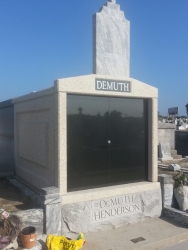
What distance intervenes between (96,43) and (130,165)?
274cm

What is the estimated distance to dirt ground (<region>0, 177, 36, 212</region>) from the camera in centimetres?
521

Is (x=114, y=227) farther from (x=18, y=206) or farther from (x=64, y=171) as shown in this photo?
(x=18, y=206)

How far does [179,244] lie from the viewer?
5.00m

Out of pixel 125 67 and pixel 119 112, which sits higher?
pixel 125 67

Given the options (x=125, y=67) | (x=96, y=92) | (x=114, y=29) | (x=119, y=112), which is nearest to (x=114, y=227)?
(x=119, y=112)

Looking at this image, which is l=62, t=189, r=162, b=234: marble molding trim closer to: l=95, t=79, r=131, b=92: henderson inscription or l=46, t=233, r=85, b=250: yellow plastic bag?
l=46, t=233, r=85, b=250: yellow plastic bag

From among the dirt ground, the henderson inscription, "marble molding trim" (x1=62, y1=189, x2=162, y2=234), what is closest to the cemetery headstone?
"marble molding trim" (x1=62, y1=189, x2=162, y2=234)

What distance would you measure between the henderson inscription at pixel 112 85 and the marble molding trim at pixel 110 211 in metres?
2.22

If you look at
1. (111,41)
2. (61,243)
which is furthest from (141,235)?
(111,41)

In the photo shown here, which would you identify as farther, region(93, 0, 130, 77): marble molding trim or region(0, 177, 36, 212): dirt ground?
region(93, 0, 130, 77): marble molding trim

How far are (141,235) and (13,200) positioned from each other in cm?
268

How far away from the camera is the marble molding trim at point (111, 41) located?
5.66m

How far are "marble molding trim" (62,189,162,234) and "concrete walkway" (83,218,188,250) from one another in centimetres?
14

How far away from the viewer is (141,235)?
5.12m
